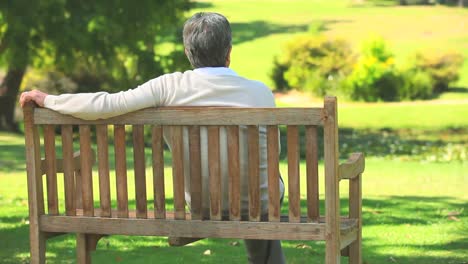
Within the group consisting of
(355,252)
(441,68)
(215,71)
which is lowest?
(441,68)

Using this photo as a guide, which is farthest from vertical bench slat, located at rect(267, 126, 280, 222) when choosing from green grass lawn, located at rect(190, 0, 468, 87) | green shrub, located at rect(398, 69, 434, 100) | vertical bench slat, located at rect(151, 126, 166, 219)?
green grass lawn, located at rect(190, 0, 468, 87)

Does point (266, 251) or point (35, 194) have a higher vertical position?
point (35, 194)

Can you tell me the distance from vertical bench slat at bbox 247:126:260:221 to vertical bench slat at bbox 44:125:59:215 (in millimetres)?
947

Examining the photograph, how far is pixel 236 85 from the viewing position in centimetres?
449

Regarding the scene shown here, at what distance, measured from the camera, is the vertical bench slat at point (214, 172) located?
4.44 meters

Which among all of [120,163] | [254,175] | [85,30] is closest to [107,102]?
[120,163]

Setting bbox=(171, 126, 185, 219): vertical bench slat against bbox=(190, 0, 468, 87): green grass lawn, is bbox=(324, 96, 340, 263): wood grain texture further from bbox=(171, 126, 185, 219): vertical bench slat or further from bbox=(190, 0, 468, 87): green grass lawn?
bbox=(190, 0, 468, 87): green grass lawn

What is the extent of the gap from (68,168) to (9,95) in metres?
17.8

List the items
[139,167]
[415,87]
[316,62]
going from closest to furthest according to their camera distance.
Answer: [139,167] < [415,87] < [316,62]

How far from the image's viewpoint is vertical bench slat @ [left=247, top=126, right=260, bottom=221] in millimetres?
4387

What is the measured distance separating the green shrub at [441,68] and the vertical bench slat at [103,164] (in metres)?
27.5

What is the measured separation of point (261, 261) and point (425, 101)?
2662cm

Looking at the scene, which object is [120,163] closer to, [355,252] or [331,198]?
[331,198]

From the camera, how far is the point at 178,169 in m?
4.52
